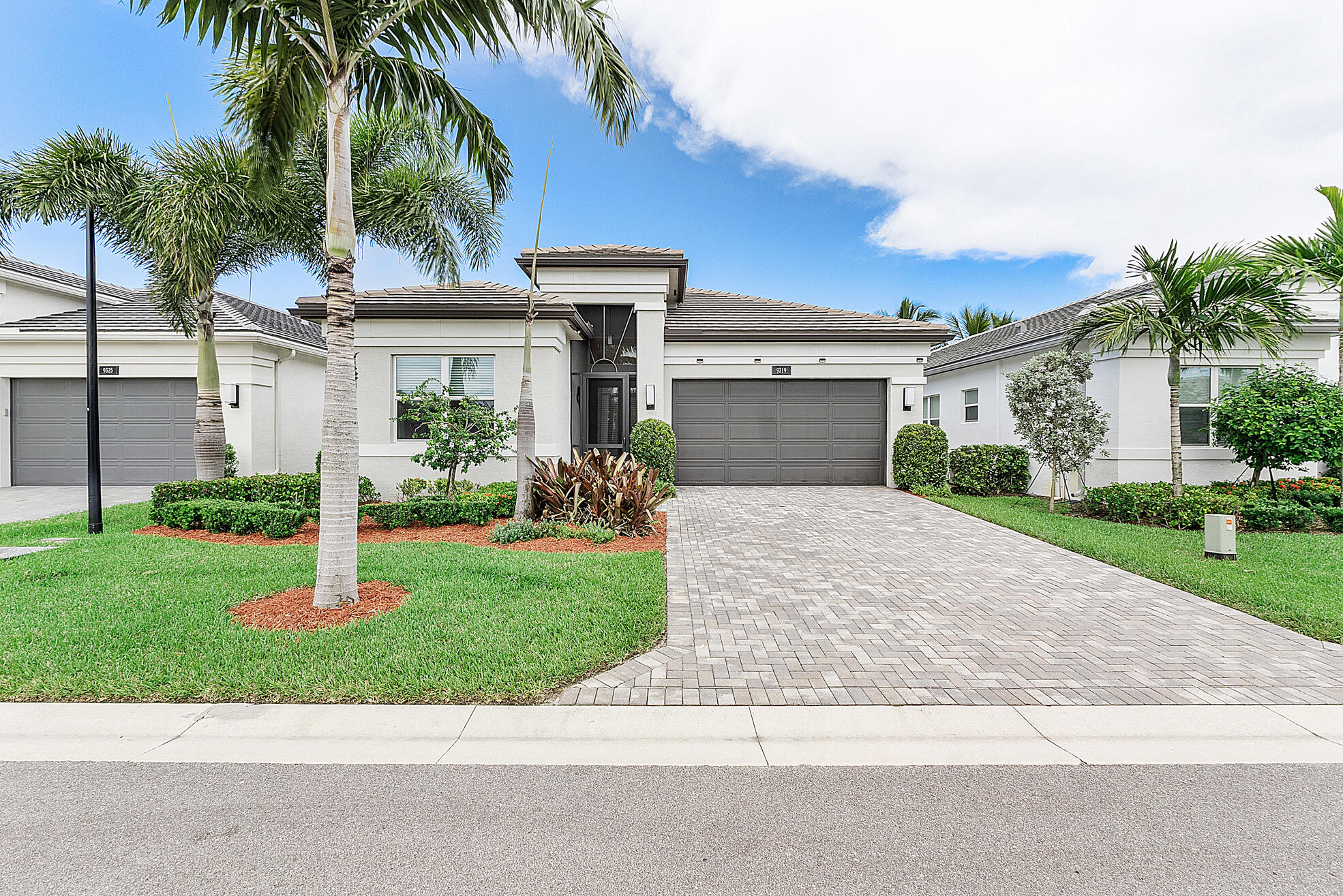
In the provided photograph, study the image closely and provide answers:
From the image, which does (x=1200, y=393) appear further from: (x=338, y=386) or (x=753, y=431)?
(x=338, y=386)

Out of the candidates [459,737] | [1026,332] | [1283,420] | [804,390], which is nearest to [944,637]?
[459,737]

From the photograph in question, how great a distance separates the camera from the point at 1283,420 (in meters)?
10.1

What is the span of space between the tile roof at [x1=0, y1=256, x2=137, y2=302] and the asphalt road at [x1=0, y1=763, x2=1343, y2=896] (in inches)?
818

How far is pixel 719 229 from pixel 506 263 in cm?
1533

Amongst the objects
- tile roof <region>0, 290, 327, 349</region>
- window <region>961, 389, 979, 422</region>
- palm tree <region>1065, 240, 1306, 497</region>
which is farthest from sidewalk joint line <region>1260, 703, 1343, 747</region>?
tile roof <region>0, 290, 327, 349</region>

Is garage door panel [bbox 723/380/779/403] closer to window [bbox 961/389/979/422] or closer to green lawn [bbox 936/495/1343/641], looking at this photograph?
green lawn [bbox 936/495/1343/641]

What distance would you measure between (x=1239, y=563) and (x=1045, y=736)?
20.0 ft

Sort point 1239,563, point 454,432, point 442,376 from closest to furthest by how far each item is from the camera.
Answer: point 1239,563 → point 454,432 → point 442,376

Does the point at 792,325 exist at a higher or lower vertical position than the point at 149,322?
lower

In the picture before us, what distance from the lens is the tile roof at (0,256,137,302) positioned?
16578 millimetres

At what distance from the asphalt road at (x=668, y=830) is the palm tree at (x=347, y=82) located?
2624mm

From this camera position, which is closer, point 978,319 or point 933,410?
point 933,410

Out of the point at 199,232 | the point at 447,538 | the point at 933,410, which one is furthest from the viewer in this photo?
the point at 933,410

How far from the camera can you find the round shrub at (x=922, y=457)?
13.5 m
